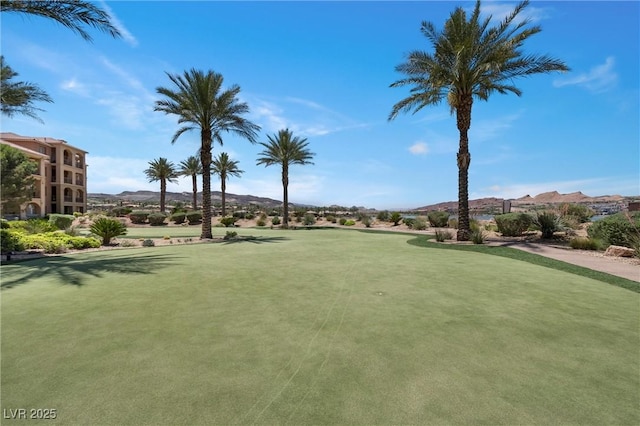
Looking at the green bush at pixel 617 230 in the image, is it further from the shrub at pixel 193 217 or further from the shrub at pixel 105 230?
the shrub at pixel 193 217

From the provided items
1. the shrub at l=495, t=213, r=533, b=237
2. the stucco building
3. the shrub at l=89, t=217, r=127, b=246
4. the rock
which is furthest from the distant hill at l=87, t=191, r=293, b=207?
the rock

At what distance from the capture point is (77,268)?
8977 mm

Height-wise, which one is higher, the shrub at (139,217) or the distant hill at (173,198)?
the distant hill at (173,198)

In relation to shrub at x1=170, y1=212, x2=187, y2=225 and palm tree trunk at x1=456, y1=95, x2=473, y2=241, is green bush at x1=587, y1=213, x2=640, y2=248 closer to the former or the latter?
palm tree trunk at x1=456, y1=95, x2=473, y2=241

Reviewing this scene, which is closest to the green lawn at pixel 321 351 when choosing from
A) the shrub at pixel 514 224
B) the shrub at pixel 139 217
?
the shrub at pixel 514 224

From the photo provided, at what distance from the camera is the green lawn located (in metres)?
2.75

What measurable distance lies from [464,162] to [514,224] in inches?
192

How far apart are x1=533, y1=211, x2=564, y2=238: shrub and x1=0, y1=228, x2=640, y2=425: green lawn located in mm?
10911

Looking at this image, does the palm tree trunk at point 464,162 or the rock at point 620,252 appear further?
the palm tree trunk at point 464,162

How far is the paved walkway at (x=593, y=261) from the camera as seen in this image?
8564 mm

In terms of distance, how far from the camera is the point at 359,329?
14.9 ft

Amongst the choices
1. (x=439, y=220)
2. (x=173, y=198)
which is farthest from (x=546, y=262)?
(x=173, y=198)

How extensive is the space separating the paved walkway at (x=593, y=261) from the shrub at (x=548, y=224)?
3155 mm

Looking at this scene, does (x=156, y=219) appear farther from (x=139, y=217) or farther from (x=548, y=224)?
(x=548, y=224)
